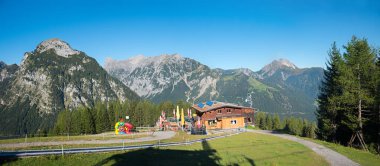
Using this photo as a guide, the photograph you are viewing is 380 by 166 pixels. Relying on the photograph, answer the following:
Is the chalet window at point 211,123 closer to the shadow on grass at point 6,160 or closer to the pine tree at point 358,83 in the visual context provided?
the pine tree at point 358,83

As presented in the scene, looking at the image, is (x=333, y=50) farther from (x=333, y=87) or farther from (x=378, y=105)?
(x=378, y=105)

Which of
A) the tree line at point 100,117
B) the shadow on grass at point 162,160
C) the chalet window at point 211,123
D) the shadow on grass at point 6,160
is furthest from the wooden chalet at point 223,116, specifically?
the shadow on grass at point 6,160

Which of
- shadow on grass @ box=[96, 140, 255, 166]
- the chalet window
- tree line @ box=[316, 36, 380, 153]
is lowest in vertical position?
shadow on grass @ box=[96, 140, 255, 166]

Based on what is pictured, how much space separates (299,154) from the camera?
106ft

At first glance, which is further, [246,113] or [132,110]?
[132,110]

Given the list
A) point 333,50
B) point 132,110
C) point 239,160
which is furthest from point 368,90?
point 132,110

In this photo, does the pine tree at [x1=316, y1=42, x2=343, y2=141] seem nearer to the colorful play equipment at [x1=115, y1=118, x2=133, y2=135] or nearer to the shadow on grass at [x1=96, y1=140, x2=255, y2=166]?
the shadow on grass at [x1=96, y1=140, x2=255, y2=166]

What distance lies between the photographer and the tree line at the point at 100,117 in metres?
105

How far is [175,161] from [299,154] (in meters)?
17.0

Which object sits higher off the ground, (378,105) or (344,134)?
(378,105)

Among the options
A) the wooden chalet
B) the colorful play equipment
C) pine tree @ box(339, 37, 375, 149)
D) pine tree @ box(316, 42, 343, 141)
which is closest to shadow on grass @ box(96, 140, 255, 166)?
pine tree @ box(339, 37, 375, 149)

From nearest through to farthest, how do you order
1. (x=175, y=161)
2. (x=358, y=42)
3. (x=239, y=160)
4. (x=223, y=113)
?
(x=175, y=161) → (x=239, y=160) → (x=358, y=42) → (x=223, y=113)

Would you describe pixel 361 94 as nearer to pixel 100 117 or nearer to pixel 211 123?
pixel 211 123

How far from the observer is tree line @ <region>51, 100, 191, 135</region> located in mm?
104938
